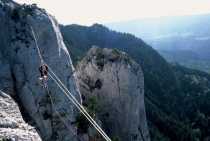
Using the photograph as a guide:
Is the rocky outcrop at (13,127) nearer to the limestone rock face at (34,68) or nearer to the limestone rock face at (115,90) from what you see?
the limestone rock face at (34,68)

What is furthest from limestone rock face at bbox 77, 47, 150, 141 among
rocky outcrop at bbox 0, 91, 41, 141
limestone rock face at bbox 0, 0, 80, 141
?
rocky outcrop at bbox 0, 91, 41, 141

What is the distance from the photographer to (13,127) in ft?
76.1

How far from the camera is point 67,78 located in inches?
2042

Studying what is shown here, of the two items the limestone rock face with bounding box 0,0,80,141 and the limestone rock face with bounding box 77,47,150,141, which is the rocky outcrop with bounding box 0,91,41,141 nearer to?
the limestone rock face with bounding box 0,0,80,141

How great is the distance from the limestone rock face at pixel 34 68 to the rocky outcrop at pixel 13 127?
1546 centimetres

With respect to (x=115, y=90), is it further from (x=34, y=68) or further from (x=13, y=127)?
(x=13, y=127)

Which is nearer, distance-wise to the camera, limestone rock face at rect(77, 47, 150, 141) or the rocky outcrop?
the rocky outcrop

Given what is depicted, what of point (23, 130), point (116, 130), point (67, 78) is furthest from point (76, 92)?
point (23, 130)

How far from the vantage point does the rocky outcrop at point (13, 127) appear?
67.9 ft

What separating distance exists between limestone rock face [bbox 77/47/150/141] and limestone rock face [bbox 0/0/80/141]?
43.4ft

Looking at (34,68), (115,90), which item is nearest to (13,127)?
(34,68)

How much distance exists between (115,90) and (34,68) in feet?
73.4

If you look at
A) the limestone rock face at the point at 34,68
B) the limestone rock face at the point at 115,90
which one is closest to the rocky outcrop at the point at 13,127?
the limestone rock face at the point at 34,68

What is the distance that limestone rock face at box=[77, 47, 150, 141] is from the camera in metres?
65.6
